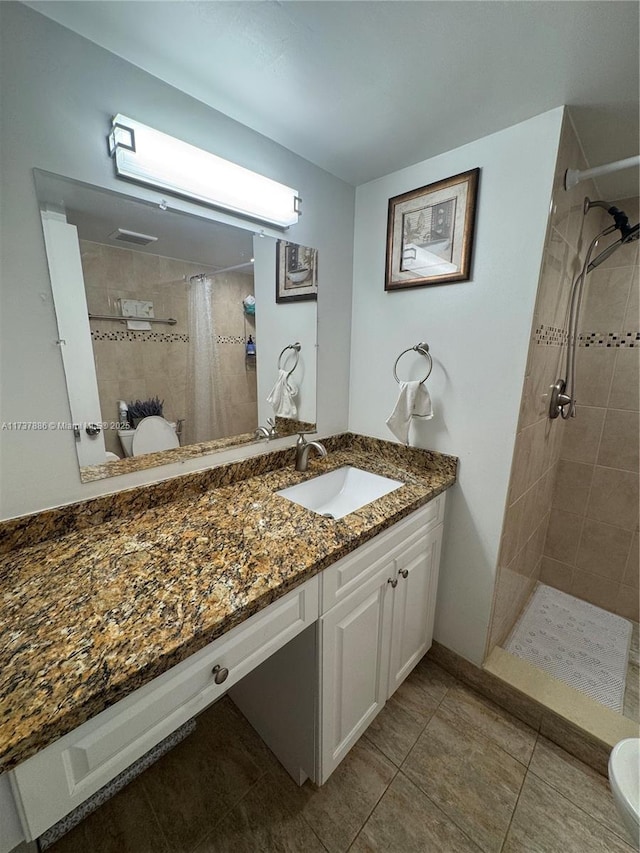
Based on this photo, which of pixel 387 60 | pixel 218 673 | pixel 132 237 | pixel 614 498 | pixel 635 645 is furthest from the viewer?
pixel 614 498

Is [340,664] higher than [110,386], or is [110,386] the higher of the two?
[110,386]

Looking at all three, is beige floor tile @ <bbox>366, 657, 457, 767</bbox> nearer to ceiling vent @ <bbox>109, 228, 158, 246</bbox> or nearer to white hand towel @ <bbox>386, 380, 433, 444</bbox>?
white hand towel @ <bbox>386, 380, 433, 444</bbox>

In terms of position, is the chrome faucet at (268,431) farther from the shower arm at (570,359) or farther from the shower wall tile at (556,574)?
the shower wall tile at (556,574)

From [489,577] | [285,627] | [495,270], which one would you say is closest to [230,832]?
[285,627]

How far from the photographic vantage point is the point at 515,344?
123cm

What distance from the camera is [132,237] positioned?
1.01m

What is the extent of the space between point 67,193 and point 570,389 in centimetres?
205

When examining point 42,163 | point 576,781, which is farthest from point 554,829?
point 42,163

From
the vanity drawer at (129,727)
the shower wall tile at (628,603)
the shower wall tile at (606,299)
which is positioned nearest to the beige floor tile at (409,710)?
the vanity drawer at (129,727)

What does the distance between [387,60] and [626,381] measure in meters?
1.77

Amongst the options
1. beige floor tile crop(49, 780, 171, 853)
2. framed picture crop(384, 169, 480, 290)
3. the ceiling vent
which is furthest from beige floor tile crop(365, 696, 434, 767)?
the ceiling vent

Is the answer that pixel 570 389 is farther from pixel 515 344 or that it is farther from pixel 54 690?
pixel 54 690

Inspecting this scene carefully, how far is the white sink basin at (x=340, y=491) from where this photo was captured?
1.42 m

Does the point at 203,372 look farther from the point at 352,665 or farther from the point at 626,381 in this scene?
the point at 626,381
